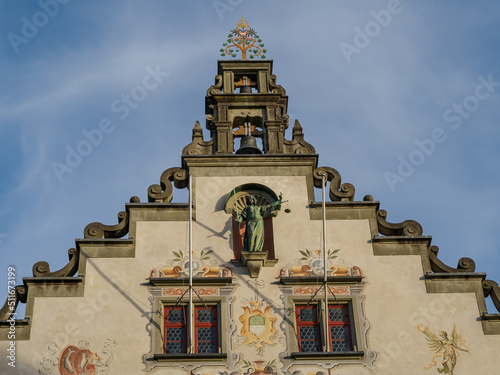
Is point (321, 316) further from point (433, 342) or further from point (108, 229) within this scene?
point (108, 229)

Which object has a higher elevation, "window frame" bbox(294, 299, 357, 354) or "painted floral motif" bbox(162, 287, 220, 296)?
"painted floral motif" bbox(162, 287, 220, 296)

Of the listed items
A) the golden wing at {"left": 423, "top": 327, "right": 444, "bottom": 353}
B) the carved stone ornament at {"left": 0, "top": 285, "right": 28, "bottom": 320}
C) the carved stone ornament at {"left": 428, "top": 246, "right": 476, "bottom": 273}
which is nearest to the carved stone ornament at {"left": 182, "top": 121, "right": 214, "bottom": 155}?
the carved stone ornament at {"left": 0, "top": 285, "right": 28, "bottom": 320}

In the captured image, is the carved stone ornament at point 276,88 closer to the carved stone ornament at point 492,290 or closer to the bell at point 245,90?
the bell at point 245,90

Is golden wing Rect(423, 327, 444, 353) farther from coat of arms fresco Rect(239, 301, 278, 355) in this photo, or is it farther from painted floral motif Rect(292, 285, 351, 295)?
coat of arms fresco Rect(239, 301, 278, 355)

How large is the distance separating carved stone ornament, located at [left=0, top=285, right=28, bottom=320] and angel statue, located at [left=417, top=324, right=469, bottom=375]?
878 centimetres

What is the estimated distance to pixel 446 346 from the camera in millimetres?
24375

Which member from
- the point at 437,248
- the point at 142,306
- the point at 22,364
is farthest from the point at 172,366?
the point at 437,248

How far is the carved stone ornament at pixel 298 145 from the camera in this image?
27.7 metres

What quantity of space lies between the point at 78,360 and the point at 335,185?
751 centimetres

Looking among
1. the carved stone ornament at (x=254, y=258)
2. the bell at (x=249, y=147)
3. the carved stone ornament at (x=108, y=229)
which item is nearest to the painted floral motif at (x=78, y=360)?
the carved stone ornament at (x=108, y=229)

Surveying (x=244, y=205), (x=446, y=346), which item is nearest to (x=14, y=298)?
(x=244, y=205)

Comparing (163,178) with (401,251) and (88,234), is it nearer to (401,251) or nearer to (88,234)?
(88,234)

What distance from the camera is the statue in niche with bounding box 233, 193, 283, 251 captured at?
25578 mm

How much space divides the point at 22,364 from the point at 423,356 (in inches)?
338
